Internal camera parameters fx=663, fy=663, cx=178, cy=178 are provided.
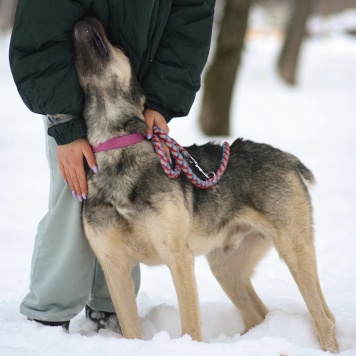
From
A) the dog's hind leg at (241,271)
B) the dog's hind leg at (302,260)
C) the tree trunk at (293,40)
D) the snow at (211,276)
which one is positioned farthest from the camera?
the tree trunk at (293,40)

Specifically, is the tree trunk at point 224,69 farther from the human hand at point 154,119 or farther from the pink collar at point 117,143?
the pink collar at point 117,143

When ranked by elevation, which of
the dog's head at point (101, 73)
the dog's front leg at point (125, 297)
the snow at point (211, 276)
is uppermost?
the dog's head at point (101, 73)

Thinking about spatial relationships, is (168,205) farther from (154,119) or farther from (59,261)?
(59,261)

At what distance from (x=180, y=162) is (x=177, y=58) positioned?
65 cm

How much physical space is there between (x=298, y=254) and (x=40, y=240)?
1.64 metres

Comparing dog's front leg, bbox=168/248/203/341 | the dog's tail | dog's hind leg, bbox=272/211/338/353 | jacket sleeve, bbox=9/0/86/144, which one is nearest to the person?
jacket sleeve, bbox=9/0/86/144

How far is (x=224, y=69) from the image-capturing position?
39.5ft

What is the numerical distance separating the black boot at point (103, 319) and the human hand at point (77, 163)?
1.05 meters

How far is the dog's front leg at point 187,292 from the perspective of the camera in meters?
3.75

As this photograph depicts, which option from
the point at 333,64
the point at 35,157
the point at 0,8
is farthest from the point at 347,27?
the point at 35,157

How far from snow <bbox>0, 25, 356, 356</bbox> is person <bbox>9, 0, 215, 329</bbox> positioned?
1.04 feet

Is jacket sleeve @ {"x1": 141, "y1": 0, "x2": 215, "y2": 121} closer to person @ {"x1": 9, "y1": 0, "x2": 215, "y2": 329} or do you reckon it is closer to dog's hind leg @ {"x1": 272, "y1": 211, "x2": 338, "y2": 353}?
person @ {"x1": 9, "y1": 0, "x2": 215, "y2": 329}

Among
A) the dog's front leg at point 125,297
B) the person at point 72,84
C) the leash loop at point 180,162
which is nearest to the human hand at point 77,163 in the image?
the person at point 72,84

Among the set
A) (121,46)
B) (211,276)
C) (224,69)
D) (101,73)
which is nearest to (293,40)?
(224,69)
